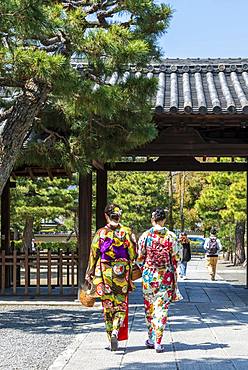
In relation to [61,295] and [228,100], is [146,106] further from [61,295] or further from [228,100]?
[61,295]

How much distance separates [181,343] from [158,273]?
3.55 feet

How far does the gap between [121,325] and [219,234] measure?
26520 millimetres

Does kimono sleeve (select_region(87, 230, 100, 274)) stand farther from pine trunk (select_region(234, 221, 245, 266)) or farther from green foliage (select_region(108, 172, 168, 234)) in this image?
green foliage (select_region(108, 172, 168, 234))

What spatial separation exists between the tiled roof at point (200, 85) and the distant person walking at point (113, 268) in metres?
2.00

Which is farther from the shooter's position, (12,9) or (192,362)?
(192,362)

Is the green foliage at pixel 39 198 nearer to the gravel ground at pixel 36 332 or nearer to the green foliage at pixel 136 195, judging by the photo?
the green foliage at pixel 136 195

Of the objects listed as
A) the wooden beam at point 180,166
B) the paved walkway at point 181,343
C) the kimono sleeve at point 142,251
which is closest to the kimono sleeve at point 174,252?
the kimono sleeve at point 142,251

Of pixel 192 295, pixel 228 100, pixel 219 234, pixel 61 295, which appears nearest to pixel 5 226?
pixel 61 295

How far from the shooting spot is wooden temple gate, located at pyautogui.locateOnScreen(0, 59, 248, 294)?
9.82 m

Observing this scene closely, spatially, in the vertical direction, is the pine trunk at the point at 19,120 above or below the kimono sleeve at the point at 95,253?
above

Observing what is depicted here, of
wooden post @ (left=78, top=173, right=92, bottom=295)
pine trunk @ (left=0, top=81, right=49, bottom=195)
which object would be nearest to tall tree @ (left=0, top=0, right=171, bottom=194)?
pine trunk @ (left=0, top=81, right=49, bottom=195)

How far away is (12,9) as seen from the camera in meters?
5.45

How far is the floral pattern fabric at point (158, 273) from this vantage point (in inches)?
268

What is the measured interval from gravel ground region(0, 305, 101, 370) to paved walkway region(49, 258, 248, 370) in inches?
6.8
